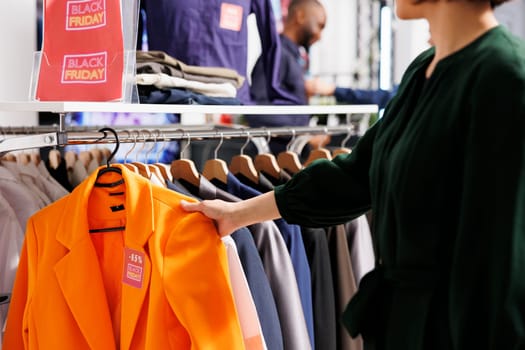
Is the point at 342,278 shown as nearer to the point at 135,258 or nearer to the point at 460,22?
the point at 135,258

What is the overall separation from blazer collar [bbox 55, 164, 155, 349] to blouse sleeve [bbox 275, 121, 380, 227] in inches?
13.5

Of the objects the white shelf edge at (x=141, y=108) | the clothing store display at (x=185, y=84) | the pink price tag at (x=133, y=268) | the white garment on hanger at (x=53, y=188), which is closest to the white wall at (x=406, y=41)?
the white shelf edge at (x=141, y=108)

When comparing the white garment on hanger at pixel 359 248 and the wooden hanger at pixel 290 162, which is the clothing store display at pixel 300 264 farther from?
the wooden hanger at pixel 290 162

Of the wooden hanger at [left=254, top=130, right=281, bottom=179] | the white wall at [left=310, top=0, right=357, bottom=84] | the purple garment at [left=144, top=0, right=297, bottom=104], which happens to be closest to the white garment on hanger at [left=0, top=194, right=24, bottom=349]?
the wooden hanger at [left=254, top=130, right=281, bottom=179]

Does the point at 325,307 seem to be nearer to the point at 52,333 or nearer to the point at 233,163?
the point at 233,163

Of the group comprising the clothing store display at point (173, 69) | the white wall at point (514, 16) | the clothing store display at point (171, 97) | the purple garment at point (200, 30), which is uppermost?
the white wall at point (514, 16)

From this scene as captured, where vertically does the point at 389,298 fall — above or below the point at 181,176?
below

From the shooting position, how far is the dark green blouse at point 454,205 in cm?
96

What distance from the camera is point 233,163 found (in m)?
2.06

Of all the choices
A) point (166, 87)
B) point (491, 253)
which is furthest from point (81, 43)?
point (491, 253)

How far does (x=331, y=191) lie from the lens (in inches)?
54.7

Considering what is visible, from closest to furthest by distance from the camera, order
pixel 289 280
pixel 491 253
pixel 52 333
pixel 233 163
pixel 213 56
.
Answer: pixel 491 253 < pixel 52 333 < pixel 289 280 < pixel 233 163 < pixel 213 56

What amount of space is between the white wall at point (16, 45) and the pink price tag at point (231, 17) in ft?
2.40

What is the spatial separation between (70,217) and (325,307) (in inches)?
30.4
